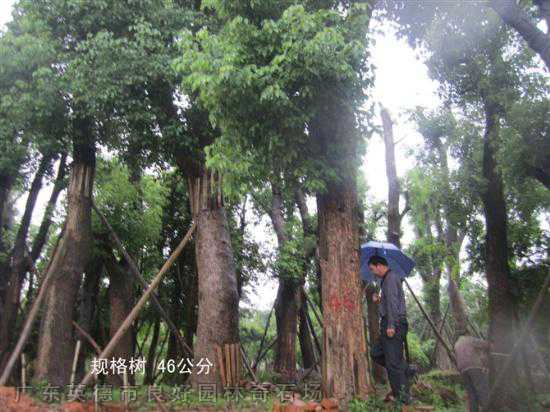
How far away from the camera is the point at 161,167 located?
508 inches

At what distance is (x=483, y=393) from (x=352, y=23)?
19.6 ft

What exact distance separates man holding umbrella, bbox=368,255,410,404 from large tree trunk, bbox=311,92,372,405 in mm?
526

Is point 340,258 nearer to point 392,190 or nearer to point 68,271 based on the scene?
point 392,190

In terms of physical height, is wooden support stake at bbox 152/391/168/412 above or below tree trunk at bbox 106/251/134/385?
below

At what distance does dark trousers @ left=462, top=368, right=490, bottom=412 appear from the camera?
7715mm

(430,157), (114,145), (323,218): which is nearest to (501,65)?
(430,157)

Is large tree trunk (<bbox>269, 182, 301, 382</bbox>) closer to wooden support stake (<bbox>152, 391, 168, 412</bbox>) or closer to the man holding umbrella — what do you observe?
wooden support stake (<bbox>152, 391, 168, 412</bbox>)

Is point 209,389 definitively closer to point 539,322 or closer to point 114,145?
point 114,145

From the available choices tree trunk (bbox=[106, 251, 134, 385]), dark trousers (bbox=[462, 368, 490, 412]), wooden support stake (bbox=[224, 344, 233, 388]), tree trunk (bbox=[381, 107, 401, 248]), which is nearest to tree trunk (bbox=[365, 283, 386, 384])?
tree trunk (bbox=[381, 107, 401, 248])

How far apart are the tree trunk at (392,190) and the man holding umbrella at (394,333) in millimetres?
4791

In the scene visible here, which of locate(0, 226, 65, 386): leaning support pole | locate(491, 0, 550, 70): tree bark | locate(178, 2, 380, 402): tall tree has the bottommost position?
locate(0, 226, 65, 386): leaning support pole

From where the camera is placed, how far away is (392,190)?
11.5 meters

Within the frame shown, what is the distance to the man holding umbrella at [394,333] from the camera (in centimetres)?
639

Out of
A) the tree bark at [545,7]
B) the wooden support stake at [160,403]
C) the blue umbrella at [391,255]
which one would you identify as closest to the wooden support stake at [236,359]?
the wooden support stake at [160,403]
